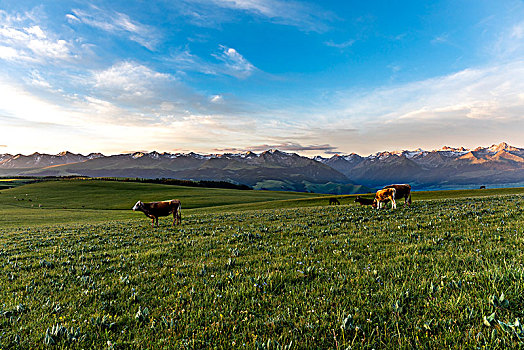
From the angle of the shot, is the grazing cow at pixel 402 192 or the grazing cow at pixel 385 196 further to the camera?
the grazing cow at pixel 402 192

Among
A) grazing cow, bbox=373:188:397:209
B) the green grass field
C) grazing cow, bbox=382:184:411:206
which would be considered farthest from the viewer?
grazing cow, bbox=382:184:411:206

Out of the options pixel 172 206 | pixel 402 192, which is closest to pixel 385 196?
pixel 402 192

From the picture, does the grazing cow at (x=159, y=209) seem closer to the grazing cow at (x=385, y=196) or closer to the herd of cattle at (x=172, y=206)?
the herd of cattle at (x=172, y=206)

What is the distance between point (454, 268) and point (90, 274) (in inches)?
453

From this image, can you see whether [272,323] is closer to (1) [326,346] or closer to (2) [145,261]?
(1) [326,346]

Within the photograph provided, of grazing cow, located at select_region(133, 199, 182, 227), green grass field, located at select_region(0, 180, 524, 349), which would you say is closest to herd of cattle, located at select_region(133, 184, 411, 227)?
grazing cow, located at select_region(133, 199, 182, 227)

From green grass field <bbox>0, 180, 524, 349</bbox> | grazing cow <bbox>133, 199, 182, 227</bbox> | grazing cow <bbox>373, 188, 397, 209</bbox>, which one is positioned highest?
grazing cow <bbox>373, 188, 397, 209</bbox>

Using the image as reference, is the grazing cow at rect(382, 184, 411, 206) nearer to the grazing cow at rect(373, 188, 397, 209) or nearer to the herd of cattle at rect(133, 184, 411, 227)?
the herd of cattle at rect(133, 184, 411, 227)

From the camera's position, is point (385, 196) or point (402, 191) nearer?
point (385, 196)

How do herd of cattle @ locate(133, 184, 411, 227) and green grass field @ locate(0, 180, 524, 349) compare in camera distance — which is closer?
green grass field @ locate(0, 180, 524, 349)

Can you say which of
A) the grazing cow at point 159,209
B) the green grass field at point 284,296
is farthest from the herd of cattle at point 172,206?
the green grass field at point 284,296

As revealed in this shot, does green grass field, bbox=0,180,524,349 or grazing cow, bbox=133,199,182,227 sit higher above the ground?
green grass field, bbox=0,180,524,349

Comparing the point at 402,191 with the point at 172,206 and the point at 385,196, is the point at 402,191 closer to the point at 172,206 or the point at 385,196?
the point at 385,196

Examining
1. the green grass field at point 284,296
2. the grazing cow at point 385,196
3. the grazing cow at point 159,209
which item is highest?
the grazing cow at point 385,196
